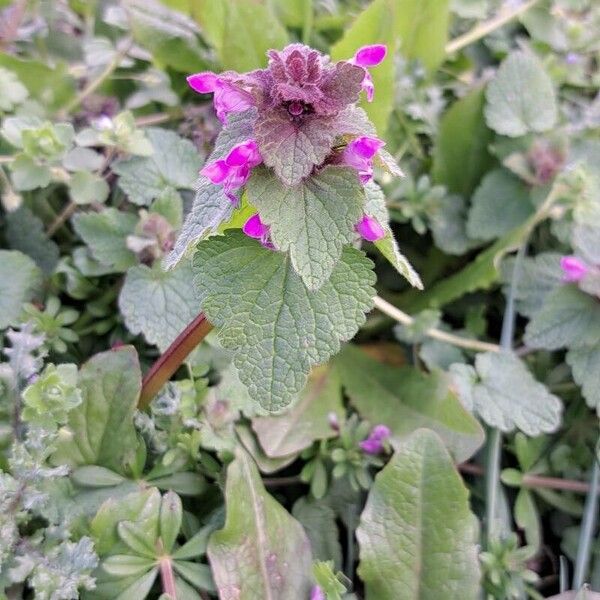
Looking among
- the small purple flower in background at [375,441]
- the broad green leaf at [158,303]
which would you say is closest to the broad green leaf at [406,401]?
the small purple flower in background at [375,441]

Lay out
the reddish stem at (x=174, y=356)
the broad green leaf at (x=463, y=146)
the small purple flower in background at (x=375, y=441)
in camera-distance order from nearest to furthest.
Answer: the reddish stem at (x=174, y=356) → the small purple flower in background at (x=375, y=441) → the broad green leaf at (x=463, y=146)

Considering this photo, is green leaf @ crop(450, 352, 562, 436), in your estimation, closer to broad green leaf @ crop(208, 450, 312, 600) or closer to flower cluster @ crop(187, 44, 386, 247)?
broad green leaf @ crop(208, 450, 312, 600)

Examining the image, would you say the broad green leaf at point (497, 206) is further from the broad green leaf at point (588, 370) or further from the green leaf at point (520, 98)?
the broad green leaf at point (588, 370)

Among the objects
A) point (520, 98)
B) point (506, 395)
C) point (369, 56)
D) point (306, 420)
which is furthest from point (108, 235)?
point (520, 98)

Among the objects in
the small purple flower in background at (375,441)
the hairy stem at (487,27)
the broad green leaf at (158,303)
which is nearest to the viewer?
the broad green leaf at (158,303)

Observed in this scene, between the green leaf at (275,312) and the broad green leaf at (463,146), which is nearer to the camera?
the green leaf at (275,312)

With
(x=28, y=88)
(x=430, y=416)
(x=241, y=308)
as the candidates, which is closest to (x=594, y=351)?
(x=430, y=416)

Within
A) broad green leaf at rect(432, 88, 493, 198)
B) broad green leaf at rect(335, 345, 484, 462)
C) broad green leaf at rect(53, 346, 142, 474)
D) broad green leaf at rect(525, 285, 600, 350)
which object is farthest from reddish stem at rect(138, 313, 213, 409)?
broad green leaf at rect(432, 88, 493, 198)

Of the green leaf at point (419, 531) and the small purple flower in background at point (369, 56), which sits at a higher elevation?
the small purple flower in background at point (369, 56)
